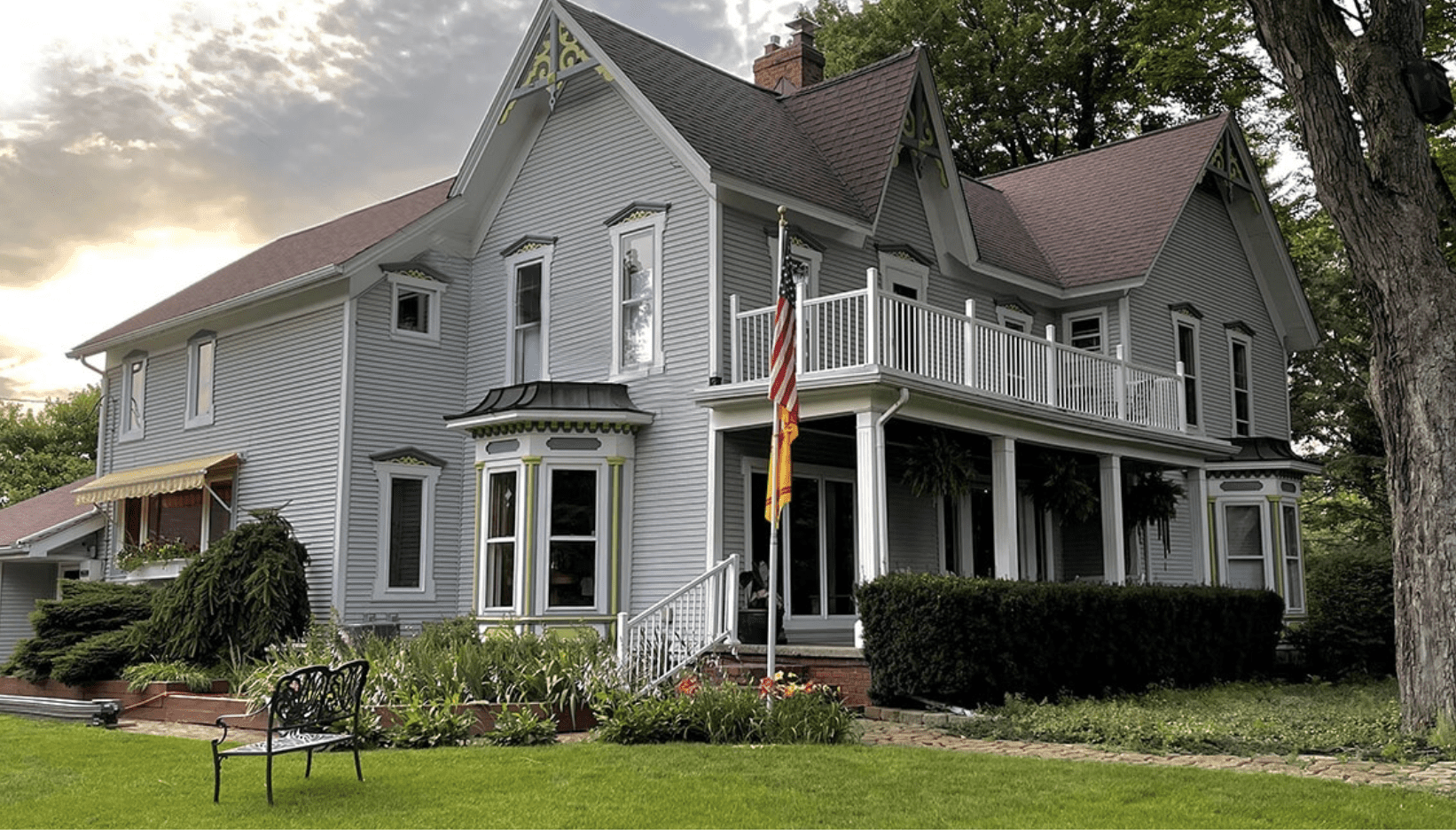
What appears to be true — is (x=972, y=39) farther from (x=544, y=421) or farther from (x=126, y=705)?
(x=126, y=705)

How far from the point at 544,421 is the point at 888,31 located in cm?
2363

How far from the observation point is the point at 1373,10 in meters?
12.8

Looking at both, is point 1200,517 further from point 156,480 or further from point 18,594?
point 18,594

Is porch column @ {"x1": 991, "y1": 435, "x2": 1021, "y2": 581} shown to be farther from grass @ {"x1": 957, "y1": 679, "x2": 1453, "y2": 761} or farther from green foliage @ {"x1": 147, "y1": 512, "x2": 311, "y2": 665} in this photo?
green foliage @ {"x1": 147, "y1": 512, "x2": 311, "y2": 665}

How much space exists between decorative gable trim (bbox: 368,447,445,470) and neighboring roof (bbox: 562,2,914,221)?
6197mm

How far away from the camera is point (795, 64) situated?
74.1 ft

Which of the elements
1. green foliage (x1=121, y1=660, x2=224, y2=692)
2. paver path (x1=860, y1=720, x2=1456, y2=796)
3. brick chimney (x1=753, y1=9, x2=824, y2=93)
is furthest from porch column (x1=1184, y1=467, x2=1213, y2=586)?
green foliage (x1=121, y1=660, x2=224, y2=692)

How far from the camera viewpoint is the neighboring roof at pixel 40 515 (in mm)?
24984

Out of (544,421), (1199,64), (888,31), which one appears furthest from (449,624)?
(888,31)

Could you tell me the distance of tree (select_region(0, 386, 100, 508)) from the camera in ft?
156

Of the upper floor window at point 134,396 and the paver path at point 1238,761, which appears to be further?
the upper floor window at point 134,396

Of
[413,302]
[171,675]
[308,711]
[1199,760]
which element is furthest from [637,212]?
[1199,760]

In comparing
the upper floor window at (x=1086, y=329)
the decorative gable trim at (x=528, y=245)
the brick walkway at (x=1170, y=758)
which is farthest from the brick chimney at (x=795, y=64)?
the brick walkway at (x=1170, y=758)

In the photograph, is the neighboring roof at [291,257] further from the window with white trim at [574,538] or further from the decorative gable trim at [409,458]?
the window with white trim at [574,538]
